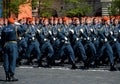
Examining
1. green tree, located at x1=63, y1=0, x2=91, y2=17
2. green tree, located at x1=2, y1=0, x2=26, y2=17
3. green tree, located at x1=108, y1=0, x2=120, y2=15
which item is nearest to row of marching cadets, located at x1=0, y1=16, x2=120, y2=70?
green tree, located at x1=2, y1=0, x2=26, y2=17

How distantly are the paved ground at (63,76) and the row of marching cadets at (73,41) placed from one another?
0.82 m

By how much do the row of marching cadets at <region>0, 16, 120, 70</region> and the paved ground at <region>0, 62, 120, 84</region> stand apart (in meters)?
0.82

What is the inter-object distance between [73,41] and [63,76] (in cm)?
388

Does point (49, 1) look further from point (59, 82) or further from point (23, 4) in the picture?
point (59, 82)

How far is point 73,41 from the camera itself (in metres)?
23.1

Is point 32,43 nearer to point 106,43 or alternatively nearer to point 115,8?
point 106,43

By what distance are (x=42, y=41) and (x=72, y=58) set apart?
1.70 meters

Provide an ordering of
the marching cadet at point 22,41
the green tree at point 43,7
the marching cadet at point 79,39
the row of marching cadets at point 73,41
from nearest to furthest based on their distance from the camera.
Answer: the row of marching cadets at point 73,41 → the marching cadet at point 79,39 → the marching cadet at point 22,41 → the green tree at point 43,7

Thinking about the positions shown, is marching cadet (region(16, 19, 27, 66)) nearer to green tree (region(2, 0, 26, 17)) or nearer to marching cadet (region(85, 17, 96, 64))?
marching cadet (region(85, 17, 96, 64))

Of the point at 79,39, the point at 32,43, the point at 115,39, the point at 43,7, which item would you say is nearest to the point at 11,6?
the point at 43,7

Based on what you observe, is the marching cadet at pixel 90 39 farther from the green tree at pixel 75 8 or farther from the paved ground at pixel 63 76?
the green tree at pixel 75 8

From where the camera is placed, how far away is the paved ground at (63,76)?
18.1 meters

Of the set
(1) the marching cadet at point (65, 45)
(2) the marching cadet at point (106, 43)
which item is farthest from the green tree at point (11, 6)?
(2) the marching cadet at point (106, 43)

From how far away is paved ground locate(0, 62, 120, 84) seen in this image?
18.1 metres
